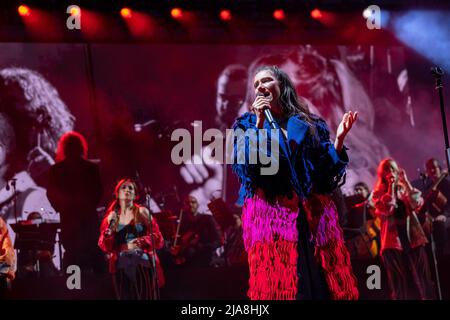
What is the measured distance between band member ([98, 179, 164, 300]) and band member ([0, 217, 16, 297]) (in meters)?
0.97

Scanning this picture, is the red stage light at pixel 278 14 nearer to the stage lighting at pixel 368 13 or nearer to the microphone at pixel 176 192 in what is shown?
the stage lighting at pixel 368 13

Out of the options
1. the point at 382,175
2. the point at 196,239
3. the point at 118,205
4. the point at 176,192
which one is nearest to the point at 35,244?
the point at 118,205

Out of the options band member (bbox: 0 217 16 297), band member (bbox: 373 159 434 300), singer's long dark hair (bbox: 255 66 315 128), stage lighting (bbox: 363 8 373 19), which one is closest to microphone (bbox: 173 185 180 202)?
band member (bbox: 0 217 16 297)

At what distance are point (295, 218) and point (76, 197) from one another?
4412 mm

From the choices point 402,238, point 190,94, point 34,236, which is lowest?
point 402,238

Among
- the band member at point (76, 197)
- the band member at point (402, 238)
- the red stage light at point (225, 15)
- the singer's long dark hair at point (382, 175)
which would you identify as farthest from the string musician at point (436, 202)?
the band member at point (76, 197)

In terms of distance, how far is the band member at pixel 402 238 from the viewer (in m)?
6.34

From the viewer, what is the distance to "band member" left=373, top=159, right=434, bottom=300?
6.34 metres

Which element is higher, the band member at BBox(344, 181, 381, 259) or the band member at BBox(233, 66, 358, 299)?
the band member at BBox(344, 181, 381, 259)

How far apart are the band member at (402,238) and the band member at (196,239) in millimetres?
1936

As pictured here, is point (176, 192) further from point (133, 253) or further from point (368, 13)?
point (368, 13)

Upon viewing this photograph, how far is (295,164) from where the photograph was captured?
2445mm

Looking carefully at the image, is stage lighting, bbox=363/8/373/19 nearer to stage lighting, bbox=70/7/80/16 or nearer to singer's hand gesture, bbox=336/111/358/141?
stage lighting, bbox=70/7/80/16

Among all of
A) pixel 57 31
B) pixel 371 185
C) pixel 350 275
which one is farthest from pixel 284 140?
pixel 57 31
